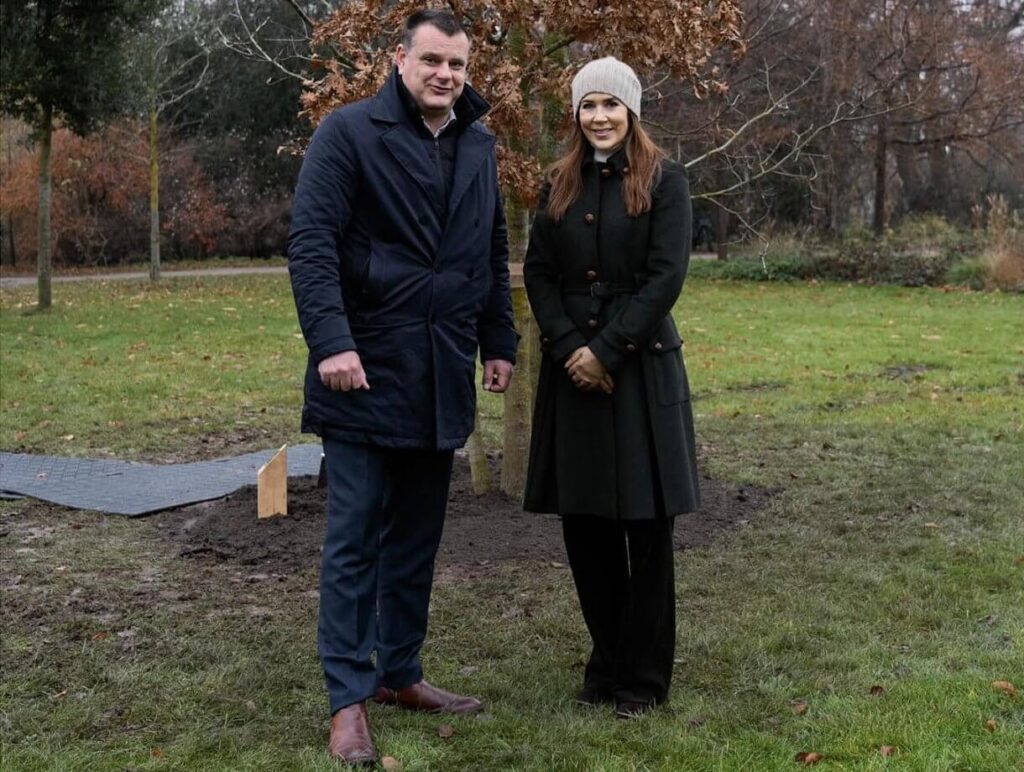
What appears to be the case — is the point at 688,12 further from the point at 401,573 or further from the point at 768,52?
the point at 768,52

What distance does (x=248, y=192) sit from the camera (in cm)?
3534

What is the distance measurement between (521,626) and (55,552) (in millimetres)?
2488

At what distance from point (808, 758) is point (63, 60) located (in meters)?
15.9

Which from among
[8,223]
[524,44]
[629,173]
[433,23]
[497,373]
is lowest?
[497,373]

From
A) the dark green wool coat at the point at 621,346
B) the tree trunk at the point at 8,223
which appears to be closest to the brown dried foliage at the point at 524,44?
the dark green wool coat at the point at 621,346

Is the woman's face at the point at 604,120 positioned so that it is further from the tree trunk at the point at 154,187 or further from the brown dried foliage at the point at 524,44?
the tree trunk at the point at 154,187

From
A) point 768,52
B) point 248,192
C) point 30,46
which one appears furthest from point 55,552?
point 248,192

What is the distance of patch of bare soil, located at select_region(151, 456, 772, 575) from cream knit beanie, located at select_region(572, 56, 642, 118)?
8.42 feet

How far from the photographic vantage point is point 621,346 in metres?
3.83

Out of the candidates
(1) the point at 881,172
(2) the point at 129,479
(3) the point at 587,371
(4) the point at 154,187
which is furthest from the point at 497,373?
(1) the point at 881,172

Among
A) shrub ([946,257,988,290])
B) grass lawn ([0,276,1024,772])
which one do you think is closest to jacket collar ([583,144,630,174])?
grass lawn ([0,276,1024,772])

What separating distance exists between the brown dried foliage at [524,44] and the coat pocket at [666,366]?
214cm

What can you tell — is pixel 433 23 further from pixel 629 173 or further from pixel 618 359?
pixel 618 359

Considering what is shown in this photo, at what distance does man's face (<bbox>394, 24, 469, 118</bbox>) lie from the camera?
3639 mm
